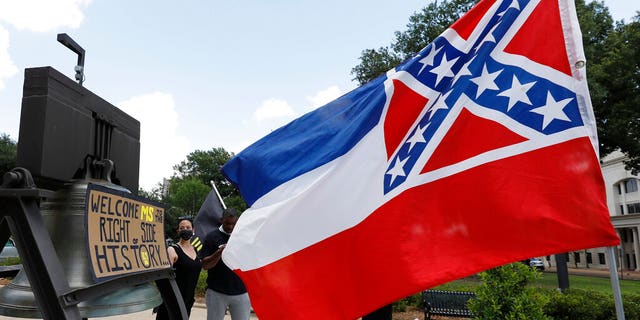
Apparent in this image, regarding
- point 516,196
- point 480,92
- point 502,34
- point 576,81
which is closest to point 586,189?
point 516,196

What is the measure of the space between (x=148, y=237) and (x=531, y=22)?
104 inches

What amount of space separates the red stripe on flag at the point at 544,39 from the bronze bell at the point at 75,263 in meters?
2.55

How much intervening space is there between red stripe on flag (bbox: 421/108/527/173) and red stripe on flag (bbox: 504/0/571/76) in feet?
1.65

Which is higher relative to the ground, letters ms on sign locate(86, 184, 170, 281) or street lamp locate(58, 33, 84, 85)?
street lamp locate(58, 33, 84, 85)

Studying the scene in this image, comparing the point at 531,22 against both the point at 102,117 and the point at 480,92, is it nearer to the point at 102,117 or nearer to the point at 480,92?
the point at 480,92

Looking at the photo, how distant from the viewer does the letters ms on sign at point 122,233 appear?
72.7 inches

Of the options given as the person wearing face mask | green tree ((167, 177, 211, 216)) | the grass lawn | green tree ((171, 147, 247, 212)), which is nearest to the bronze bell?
the person wearing face mask

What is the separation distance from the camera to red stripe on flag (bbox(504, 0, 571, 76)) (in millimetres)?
2861

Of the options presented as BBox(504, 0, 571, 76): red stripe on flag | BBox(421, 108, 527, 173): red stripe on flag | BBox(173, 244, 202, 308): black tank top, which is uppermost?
BBox(504, 0, 571, 76): red stripe on flag

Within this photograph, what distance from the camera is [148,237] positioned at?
93.8 inches

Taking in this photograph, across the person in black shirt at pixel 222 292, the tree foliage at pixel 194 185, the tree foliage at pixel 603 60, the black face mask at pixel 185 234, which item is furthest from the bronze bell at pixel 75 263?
the tree foliage at pixel 194 185

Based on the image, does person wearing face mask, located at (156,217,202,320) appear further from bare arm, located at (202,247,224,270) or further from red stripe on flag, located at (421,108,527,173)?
red stripe on flag, located at (421,108,527,173)

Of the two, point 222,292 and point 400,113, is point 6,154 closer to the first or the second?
point 222,292

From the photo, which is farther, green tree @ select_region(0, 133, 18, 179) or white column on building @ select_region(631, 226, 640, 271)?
white column on building @ select_region(631, 226, 640, 271)
